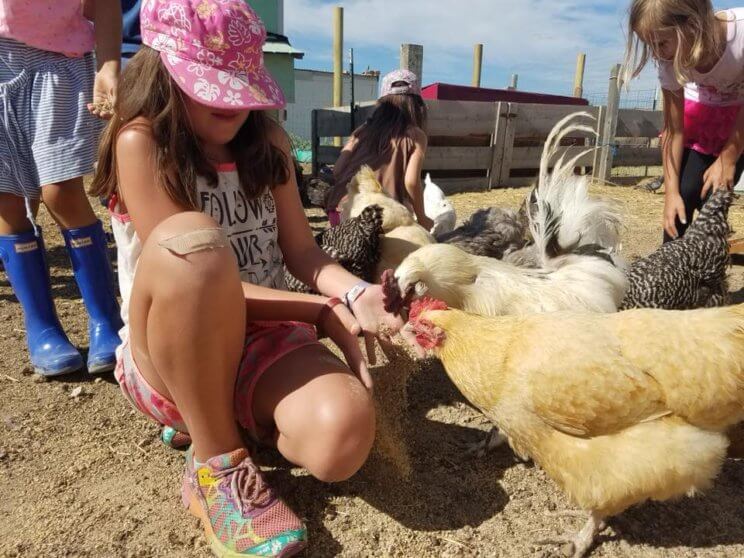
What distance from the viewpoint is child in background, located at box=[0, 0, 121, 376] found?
6.40ft

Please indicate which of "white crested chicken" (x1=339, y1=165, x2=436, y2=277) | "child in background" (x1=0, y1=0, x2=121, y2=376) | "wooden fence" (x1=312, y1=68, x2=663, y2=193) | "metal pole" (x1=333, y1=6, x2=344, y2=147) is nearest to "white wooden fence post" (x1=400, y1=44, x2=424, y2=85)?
"wooden fence" (x1=312, y1=68, x2=663, y2=193)

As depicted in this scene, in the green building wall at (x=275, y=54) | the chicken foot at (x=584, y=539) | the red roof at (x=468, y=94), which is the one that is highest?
the green building wall at (x=275, y=54)

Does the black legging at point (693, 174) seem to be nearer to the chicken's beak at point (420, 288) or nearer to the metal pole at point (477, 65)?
the chicken's beak at point (420, 288)

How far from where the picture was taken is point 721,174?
104 inches

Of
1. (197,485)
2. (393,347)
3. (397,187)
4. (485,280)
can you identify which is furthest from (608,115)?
(197,485)

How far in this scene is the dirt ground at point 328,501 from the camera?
1.41 metres

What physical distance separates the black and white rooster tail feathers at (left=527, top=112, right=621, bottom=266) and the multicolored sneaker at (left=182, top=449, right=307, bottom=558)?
1.88 metres

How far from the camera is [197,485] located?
1.38m

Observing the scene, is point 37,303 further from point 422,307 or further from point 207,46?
point 422,307

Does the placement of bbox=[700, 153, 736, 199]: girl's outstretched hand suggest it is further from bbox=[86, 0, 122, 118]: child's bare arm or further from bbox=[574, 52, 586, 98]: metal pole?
bbox=[574, 52, 586, 98]: metal pole

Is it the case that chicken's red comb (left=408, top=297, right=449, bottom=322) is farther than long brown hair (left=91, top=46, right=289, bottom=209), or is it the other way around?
chicken's red comb (left=408, top=297, right=449, bottom=322)

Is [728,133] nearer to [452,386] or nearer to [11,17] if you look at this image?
[452,386]

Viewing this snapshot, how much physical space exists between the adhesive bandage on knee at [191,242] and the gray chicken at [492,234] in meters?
2.04

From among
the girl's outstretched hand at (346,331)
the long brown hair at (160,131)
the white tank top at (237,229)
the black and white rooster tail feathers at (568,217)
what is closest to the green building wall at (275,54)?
the black and white rooster tail feathers at (568,217)
